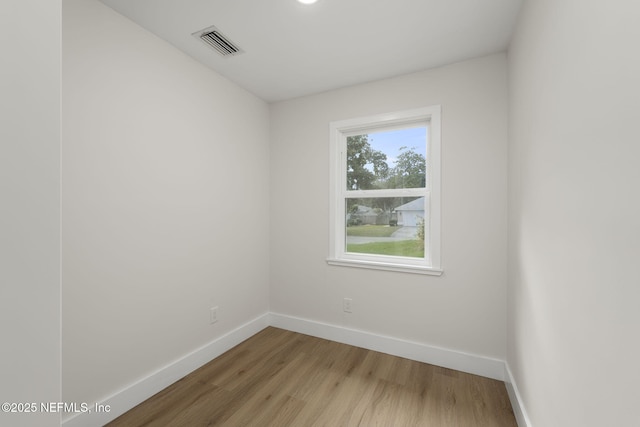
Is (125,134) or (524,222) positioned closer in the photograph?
(524,222)

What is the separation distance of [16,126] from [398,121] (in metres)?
2.40

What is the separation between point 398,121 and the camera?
2.44 m

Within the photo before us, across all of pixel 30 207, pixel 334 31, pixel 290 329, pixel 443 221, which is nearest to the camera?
pixel 30 207

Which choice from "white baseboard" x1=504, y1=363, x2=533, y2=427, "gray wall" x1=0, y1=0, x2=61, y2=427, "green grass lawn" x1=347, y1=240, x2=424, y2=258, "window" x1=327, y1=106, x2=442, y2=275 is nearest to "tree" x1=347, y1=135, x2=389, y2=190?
"window" x1=327, y1=106, x2=442, y2=275

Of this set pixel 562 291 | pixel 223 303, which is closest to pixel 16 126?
pixel 562 291

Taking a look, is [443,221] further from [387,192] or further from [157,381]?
[157,381]

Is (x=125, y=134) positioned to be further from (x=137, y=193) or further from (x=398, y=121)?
(x=398, y=121)

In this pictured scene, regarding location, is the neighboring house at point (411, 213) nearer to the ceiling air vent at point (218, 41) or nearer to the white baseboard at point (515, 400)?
the white baseboard at point (515, 400)

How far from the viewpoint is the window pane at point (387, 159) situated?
2449 mm

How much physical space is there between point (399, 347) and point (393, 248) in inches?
34.5

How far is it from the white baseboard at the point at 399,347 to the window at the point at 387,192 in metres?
0.65

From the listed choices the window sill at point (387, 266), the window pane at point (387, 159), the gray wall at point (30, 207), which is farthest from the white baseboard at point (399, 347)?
the gray wall at point (30, 207)

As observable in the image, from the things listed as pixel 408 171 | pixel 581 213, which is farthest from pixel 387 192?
pixel 581 213

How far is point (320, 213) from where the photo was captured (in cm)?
276
